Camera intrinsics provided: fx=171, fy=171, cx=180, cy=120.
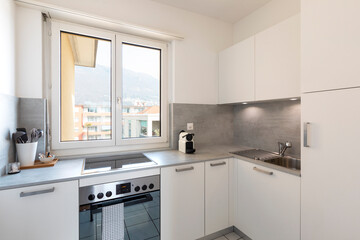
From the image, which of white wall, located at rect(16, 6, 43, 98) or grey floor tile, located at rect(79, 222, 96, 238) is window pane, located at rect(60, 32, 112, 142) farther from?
grey floor tile, located at rect(79, 222, 96, 238)

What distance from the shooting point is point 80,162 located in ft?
5.34

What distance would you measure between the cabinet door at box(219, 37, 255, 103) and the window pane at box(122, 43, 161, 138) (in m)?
0.91

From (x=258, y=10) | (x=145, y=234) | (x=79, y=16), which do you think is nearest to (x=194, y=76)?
(x=258, y=10)

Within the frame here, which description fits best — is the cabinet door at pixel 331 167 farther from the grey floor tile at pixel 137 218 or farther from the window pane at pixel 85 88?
the window pane at pixel 85 88

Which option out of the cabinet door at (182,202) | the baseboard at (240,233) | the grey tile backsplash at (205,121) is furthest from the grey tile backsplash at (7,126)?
the baseboard at (240,233)

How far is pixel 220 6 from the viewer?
2.24 m

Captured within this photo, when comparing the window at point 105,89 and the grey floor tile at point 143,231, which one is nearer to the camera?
the grey floor tile at point 143,231

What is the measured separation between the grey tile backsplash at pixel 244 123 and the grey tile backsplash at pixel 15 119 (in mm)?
1381

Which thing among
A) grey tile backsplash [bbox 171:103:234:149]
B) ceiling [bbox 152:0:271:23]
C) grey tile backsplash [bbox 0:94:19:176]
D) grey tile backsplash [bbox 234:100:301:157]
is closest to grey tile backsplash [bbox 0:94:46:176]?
grey tile backsplash [bbox 0:94:19:176]

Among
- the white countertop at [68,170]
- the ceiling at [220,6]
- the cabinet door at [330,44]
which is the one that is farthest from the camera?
the ceiling at [220,6]

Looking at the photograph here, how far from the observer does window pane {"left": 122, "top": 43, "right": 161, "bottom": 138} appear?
2.08m

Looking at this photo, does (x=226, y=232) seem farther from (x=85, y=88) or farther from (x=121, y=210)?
(x=85, y=88)

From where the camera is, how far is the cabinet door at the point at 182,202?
1571 millimetres

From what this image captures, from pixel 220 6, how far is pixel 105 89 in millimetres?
1814
